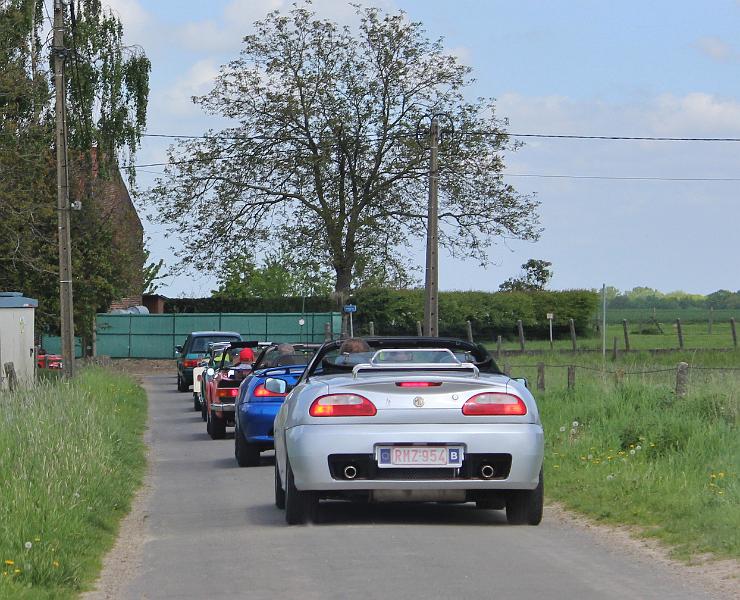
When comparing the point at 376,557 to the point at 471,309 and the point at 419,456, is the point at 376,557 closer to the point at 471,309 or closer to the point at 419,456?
the point at 419,456

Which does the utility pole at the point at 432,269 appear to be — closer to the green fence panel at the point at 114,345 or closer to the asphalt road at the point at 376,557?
the asphalt road at the point at 376,557

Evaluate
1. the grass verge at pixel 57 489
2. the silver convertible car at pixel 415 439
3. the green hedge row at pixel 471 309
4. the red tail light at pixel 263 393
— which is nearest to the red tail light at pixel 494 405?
the silver convertible car at pixel 415 439

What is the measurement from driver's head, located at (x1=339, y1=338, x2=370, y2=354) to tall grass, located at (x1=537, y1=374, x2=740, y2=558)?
7.22ft

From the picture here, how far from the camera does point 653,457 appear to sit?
1386 cm

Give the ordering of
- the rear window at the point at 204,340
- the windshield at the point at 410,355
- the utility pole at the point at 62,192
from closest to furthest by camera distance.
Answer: the windshield at the point at 410,355 → the utility pole at the point at 62,192 → the rear window at the point at 204,340

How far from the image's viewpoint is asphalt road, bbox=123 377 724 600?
24.9 feet

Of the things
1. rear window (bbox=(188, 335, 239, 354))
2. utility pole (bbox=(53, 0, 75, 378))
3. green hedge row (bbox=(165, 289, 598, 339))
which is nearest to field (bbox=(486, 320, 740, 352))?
green hedge row (bbox=(165, 289, 598, 339))

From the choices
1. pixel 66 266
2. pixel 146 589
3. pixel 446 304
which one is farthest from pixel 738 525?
pixel 446 304

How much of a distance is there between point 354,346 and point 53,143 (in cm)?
3072

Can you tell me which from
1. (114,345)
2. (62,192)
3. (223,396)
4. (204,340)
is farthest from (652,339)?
(223,396)

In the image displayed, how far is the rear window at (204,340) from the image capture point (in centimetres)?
3878

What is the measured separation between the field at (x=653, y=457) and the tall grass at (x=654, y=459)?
1 cm

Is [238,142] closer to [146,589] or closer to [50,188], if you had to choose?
[50,188]

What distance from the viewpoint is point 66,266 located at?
30.9m
